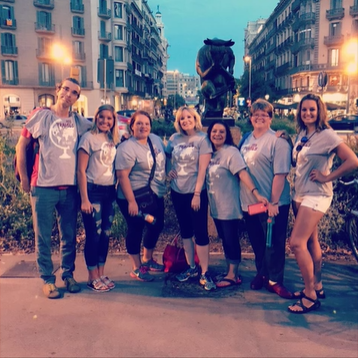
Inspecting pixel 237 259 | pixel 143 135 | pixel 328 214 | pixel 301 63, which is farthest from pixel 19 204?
pixel 301 63

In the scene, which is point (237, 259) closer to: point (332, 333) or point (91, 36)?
point (332, 333)

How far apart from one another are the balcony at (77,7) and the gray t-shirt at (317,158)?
48.7m

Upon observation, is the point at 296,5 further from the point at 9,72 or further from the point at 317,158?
the point at 317,158

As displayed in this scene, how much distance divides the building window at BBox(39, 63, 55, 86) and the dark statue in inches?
1707

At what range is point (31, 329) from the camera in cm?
355

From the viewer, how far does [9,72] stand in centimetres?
4528

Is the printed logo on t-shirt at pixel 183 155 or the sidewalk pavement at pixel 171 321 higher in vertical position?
the printed logo on t-shirt at pixel 183 155

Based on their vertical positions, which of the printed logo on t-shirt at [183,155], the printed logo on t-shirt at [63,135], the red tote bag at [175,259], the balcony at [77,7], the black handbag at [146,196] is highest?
the balcony at [77,7]

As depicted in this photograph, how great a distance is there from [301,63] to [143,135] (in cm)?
5502

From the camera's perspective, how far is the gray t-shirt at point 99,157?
415 cm

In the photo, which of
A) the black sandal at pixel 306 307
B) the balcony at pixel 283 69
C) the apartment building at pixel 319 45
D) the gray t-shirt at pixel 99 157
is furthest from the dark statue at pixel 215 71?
the balcony at pixel 283 69

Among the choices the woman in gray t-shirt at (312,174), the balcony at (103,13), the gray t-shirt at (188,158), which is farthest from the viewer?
the balcony at (103,13)

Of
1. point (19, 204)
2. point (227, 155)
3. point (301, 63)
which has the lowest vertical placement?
point (19, 204)

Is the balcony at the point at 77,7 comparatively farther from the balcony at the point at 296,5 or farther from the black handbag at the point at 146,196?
the black handbag at the point at 146,196
